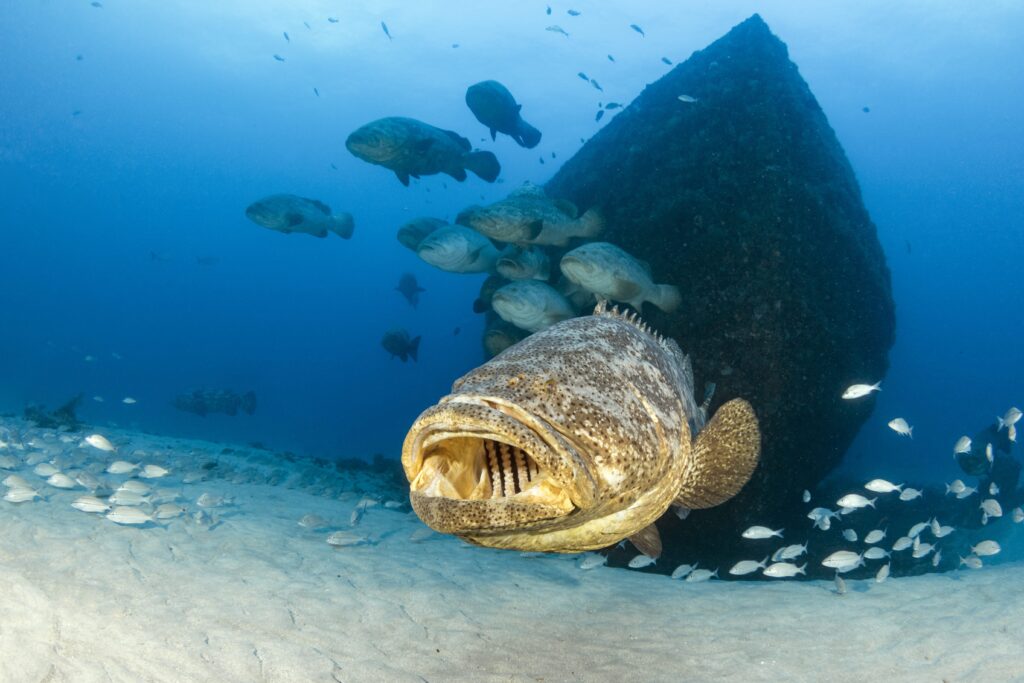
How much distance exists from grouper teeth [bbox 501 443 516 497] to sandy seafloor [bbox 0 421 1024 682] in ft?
9.55

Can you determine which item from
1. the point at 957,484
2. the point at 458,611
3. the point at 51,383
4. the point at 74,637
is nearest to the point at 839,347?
the point at 957,484

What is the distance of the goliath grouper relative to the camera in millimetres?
1807

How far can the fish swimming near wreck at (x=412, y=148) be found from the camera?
969 cm

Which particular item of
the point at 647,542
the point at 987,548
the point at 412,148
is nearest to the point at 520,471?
the point at 647,542

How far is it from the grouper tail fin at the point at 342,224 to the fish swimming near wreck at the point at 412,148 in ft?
6.86

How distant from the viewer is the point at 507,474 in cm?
236

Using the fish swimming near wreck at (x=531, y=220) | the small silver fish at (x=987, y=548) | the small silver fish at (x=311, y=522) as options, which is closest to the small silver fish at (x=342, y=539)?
the small silver fish at (x=311, y=522)

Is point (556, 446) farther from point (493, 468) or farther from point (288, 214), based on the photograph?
point (288, 214)

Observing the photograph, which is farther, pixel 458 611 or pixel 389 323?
pixel 389 323

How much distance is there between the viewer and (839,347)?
28.1 feet

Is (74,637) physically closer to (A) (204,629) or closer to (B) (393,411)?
(A) (204,629)

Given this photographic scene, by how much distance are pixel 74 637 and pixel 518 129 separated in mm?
11324

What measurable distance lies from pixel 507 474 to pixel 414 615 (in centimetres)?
402

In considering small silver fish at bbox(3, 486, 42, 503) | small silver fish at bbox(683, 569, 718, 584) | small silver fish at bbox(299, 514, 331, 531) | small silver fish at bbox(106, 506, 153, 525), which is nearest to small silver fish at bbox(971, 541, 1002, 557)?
small silver fish at bbox(683, 569, 718, 584)
